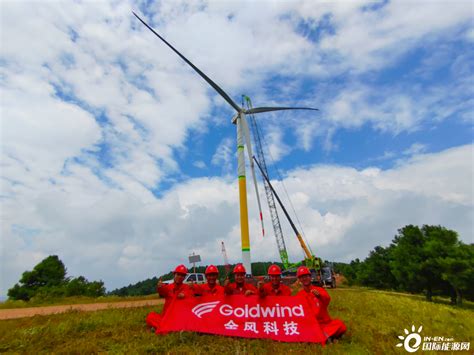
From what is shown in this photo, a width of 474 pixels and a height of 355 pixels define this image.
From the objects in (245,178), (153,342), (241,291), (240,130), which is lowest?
(153,342)

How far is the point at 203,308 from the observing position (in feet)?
28.6

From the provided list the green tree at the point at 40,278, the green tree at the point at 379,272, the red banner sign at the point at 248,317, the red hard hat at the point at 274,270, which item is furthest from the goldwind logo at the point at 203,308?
the green tree at the point at 379,272

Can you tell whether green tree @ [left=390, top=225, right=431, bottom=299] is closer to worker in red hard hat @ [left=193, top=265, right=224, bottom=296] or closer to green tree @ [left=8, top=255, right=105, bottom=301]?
worker in red hard hat @ [left=193, top=265, right=224, bottom=296]

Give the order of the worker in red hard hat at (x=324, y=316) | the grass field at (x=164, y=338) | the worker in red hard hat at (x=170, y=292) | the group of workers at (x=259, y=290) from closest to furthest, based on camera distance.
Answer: the grass field at (x=164, y=338), the worker in red hard hat at (x=324, y=316), the group of workers at (x=259, y=290), the worker in red hard hat at (x=170, y=292)

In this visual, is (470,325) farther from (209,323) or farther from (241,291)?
(209,323)

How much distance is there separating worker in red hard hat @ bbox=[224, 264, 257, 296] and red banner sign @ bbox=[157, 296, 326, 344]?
19 centimetres

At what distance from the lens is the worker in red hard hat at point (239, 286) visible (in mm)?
8847

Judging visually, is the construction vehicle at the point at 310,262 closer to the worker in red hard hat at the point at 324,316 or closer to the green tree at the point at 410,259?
the green tree at the point at 410,259

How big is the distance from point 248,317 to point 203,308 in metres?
1.33

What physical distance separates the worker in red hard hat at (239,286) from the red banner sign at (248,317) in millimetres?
192

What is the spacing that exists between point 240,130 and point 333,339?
31898 millimetres

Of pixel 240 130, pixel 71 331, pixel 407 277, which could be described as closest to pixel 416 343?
pixel 71 331

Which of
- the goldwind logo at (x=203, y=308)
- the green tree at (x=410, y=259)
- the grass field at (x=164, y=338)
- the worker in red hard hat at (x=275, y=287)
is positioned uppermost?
the green tree at (x=410, y=259)

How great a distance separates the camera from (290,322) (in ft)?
26.7
